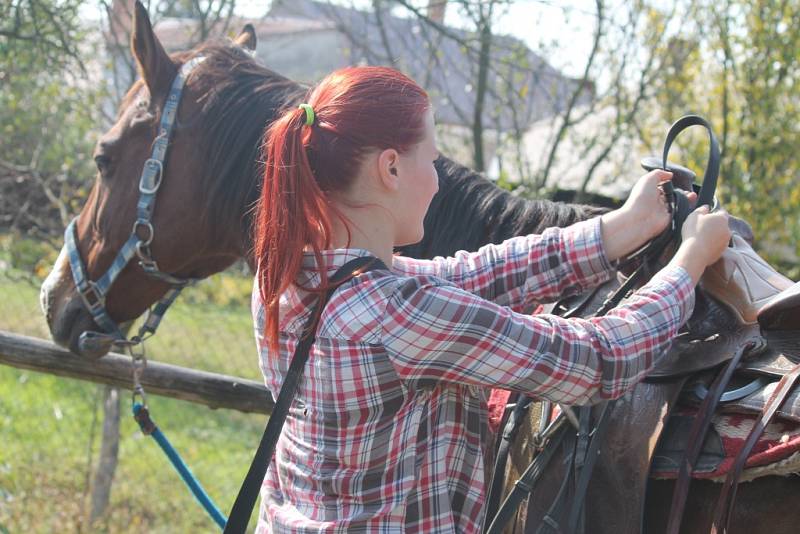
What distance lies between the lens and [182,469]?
2.33 m

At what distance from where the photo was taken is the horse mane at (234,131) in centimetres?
214

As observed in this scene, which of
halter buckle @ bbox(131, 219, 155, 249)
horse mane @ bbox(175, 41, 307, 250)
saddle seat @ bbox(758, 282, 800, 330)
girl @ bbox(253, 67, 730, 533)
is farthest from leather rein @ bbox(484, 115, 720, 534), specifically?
halter buckle @ bbox(131, 219, 155, 249)

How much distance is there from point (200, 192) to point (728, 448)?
149 centimetres

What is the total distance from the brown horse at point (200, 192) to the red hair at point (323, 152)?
70 cm

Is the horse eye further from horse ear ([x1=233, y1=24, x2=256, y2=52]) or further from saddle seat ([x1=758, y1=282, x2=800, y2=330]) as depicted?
saddle seat ([x1=758, y1=282, x2=800, y2=330])

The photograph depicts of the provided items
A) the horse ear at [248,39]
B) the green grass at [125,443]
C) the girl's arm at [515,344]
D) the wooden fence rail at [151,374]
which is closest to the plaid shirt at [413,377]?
the girl's arm at [515,344]

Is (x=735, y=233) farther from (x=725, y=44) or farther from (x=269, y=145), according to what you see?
(x=725, y=44)

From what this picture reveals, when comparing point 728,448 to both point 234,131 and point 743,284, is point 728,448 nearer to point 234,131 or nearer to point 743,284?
point 743,284

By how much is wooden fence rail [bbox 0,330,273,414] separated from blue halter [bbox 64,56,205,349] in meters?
0.56

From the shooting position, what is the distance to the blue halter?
220 centimetres

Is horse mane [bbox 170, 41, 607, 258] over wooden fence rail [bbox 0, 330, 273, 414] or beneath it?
over

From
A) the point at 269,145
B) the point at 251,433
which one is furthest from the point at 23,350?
the point at 251,433

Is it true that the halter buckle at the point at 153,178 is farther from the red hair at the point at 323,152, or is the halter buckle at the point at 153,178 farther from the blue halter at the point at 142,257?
the red hair at the point at 323,152

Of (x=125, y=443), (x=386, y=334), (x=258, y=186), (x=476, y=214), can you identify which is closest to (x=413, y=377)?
(x=386, y=334)
